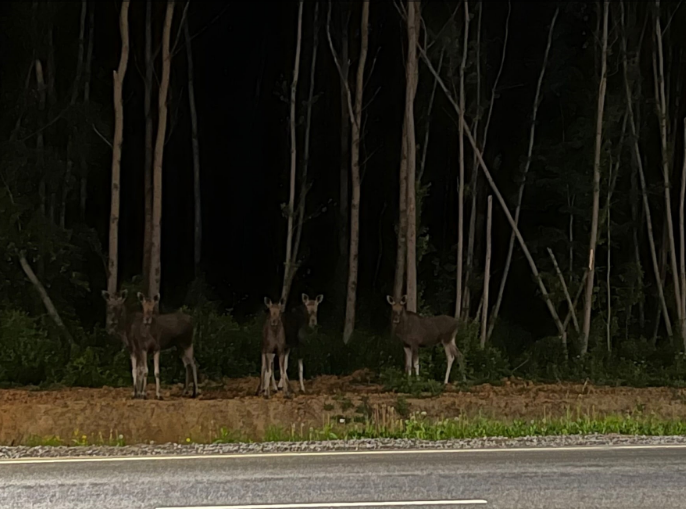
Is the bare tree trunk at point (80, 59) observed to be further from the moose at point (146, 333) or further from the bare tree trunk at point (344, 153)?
the moose at point (146, 333)

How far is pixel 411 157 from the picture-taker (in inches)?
802

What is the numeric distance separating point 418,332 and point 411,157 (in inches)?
184

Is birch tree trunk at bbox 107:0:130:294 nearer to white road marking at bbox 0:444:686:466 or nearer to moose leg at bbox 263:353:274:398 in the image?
moose leg at bbox 263:353:274:398

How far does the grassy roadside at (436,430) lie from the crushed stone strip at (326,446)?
0.40m

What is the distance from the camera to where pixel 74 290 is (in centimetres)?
2533

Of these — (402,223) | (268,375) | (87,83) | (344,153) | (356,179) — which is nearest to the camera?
(268,375)

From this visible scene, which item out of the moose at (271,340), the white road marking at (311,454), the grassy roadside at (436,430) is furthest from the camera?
the moose at (271,340)

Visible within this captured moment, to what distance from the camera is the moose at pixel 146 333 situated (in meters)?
15.2

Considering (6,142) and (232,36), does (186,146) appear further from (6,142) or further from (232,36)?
(6,142)

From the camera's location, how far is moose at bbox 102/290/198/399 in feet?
49.9

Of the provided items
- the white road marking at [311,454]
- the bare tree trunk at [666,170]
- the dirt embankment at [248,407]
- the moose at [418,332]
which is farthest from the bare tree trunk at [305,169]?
the white road marking at [311,454]

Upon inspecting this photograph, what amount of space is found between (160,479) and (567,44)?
2450 centimetres

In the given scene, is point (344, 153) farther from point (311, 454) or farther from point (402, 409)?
point (311, 454)

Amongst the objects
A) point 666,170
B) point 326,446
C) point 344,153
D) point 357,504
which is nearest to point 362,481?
point 357,504
